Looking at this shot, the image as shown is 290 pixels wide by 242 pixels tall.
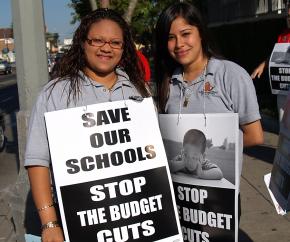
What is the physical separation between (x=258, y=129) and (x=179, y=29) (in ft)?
2.06

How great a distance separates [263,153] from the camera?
7617 mm

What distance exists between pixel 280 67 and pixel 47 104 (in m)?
4.07

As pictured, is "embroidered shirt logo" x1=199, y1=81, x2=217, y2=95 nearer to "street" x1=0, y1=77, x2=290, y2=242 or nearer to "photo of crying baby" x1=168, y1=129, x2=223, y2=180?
"photo of crying baby" x1=168, y1=129, x2=223, y2=180

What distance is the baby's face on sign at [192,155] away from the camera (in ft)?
8.38

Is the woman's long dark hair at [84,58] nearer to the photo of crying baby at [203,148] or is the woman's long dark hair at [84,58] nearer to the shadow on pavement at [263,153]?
the photo of crying baby at [203,148]

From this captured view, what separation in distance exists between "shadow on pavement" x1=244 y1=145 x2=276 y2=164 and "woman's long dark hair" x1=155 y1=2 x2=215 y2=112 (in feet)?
14.9

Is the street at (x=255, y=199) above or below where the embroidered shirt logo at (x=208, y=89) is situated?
below

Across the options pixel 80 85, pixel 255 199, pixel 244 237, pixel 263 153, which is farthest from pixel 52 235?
pixel 263 153

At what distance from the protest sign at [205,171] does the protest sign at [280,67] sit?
3.53m

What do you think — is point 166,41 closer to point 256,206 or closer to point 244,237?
point 244,237

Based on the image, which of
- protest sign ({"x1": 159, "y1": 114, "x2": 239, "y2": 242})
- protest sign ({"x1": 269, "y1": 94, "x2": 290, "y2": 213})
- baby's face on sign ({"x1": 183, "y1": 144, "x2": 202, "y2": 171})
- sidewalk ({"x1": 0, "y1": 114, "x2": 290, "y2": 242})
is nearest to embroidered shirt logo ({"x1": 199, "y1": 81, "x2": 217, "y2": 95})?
protest sign ({"x1": 159, "y1": 114, "x2": 239, "y2": 242})

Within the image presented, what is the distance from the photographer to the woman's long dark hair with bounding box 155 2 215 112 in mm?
2576

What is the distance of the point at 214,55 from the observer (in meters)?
2.65

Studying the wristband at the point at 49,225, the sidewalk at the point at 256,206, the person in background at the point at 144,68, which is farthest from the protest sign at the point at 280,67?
the wristband at the point at 49,225
